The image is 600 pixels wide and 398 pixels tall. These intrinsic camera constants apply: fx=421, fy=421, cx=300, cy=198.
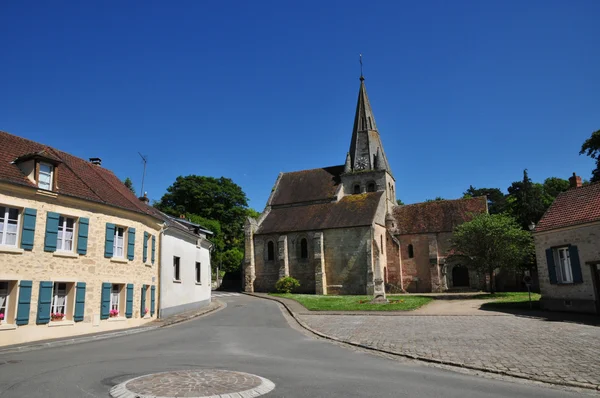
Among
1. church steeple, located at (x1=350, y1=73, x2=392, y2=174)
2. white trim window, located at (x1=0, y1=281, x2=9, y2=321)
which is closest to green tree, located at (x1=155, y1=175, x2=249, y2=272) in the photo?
church steeple, located at (x1=350, y1=73, x2=392, y2=174)

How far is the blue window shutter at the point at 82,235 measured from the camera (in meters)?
16.5

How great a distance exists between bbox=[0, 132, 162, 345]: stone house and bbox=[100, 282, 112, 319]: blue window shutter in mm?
41

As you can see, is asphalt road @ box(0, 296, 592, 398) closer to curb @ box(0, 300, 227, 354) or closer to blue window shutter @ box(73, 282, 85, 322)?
curb @ box(0, 300, 227, 354)

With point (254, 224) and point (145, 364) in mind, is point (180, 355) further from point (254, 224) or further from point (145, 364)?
point (254, 224)

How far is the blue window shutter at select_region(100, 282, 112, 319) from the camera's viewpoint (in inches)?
671

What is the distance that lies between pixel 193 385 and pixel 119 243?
13068 millimetres

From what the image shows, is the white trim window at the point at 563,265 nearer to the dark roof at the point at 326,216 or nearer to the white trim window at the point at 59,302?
the dark roof at the point at 326,216

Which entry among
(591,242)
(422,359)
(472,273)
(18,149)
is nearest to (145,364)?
(422,359)

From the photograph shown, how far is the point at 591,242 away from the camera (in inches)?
711

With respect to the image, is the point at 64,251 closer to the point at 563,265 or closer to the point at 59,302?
the point at 59,302

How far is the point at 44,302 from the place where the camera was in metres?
14.8

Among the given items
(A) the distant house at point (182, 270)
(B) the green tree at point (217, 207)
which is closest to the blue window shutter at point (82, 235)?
(A) the distant house at point (182, 270)

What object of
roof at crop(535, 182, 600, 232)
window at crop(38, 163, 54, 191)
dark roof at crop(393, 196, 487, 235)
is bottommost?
roof at crop(535, 182, 600, 232)

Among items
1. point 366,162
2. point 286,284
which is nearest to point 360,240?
point 286,284
